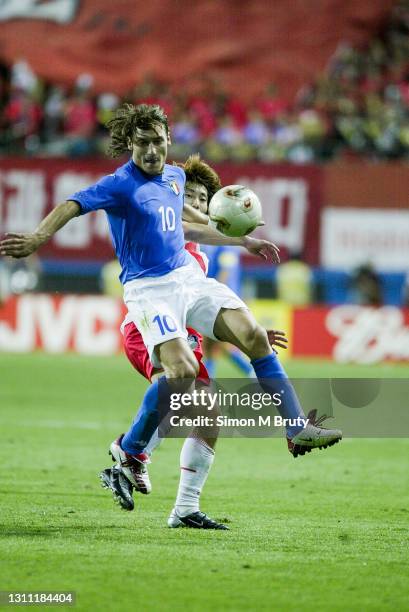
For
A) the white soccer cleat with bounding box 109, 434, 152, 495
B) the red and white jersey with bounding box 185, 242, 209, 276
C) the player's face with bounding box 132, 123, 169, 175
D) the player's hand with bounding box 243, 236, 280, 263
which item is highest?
the player's face with bounding box 132, 123, 169, 175

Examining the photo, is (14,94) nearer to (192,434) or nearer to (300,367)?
(300,367)

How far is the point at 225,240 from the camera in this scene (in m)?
7.35

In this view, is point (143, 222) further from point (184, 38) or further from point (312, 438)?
point (184, 38)

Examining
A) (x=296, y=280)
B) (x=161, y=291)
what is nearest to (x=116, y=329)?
(x=296, y=280)

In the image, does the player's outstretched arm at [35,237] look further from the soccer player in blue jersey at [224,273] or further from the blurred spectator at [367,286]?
the blurred spectator at [367,286]

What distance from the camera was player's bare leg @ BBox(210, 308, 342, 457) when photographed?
6832mm

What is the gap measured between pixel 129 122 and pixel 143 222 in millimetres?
626

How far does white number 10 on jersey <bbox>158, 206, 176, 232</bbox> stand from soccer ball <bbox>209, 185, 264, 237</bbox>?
324mm

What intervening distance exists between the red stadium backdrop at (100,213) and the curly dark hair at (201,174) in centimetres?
1427

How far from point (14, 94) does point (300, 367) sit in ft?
30.7

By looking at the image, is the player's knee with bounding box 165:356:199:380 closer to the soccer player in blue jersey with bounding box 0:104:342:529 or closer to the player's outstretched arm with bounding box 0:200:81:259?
the soccer player in blue jersey with bounding box 0:104:342:529

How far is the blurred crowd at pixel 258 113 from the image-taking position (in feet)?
74.3

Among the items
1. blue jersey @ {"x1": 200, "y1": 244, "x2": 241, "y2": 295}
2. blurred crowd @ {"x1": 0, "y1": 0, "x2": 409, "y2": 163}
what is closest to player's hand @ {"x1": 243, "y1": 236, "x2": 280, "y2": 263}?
blue jersey @ {"x1": 200, "y1": 244, "x2": 241, "y2": 295}

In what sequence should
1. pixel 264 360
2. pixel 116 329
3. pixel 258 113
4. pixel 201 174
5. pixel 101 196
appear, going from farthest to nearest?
1. pixel 258 113
2. pixel 116 329
3. pixel 201 174
4. pixel 264 360
5. pixel 101 196
